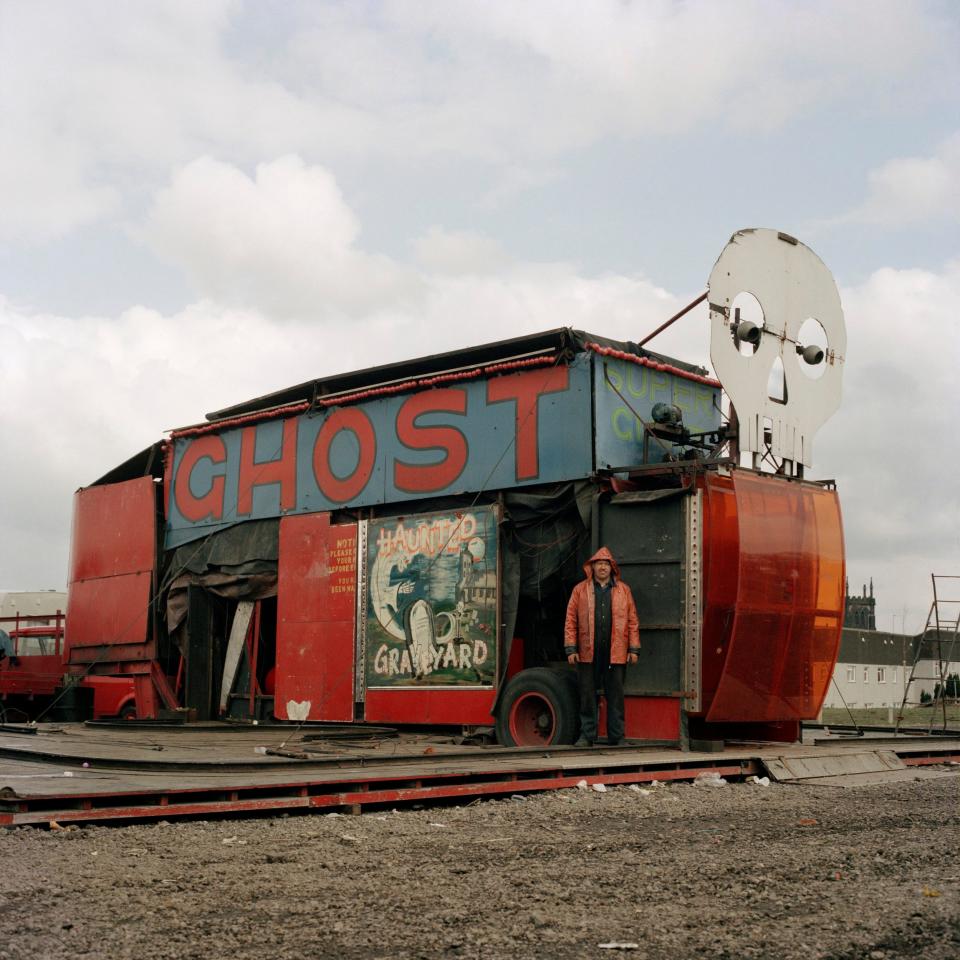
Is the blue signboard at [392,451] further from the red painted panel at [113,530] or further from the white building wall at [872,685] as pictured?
the white building wall at [872,685]

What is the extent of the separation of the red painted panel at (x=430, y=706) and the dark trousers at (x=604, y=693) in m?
1.92

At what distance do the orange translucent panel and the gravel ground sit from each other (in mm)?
4221

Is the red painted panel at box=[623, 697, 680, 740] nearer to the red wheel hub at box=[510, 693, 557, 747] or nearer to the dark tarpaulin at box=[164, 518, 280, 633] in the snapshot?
the red wheel hub at box=[510, 693, 557, 747]

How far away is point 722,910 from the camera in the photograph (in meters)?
5.81

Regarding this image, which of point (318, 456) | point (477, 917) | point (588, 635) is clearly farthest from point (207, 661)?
point (477, 917)

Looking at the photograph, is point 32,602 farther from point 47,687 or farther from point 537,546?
point 537,546

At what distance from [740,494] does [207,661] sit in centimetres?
1019

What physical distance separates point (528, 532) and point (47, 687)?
11297 mm

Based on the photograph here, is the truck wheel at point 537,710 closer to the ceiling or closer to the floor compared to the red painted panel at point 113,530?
closer to the floor

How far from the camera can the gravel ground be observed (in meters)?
5.10

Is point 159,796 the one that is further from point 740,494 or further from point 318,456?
point 318,456

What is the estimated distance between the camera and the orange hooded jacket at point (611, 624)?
13.6 m

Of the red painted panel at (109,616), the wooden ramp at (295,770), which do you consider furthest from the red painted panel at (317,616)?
the red painted panel at (109,616)

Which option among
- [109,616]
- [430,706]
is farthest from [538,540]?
[109,616]
